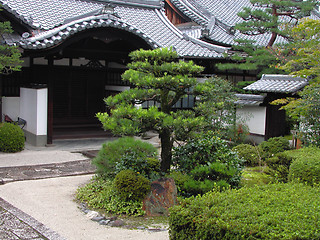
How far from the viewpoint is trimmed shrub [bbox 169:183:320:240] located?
4598 mm

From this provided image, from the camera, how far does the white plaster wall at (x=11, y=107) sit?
16.2 metres

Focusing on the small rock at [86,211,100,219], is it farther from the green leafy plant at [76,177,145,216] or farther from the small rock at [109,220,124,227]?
the small rock at [109,220,124,227]

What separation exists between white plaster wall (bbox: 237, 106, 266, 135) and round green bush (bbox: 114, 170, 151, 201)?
883cm

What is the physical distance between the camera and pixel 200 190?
8.20 m

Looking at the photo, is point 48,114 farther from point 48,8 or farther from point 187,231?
point 187,231

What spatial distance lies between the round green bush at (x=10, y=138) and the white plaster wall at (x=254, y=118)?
828cm

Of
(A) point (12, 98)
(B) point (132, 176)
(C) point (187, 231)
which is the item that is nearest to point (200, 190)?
(B) point (132, 176)

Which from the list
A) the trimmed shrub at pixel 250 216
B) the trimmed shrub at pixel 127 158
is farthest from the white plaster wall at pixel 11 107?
the trimmed shrub at pixel 250 216

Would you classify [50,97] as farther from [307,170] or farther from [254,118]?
[307,170]

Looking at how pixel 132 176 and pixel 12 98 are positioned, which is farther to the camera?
pixel 12 98

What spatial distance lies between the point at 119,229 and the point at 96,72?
12.4 meters

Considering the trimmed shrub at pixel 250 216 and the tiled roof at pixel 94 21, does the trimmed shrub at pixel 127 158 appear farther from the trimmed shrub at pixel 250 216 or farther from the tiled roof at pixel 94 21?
the tiled roof at pixel 94 21

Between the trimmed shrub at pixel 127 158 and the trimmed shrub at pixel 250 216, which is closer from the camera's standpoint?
the trimmed shrub at pixel 250 216

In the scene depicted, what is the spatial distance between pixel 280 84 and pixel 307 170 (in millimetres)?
7607
